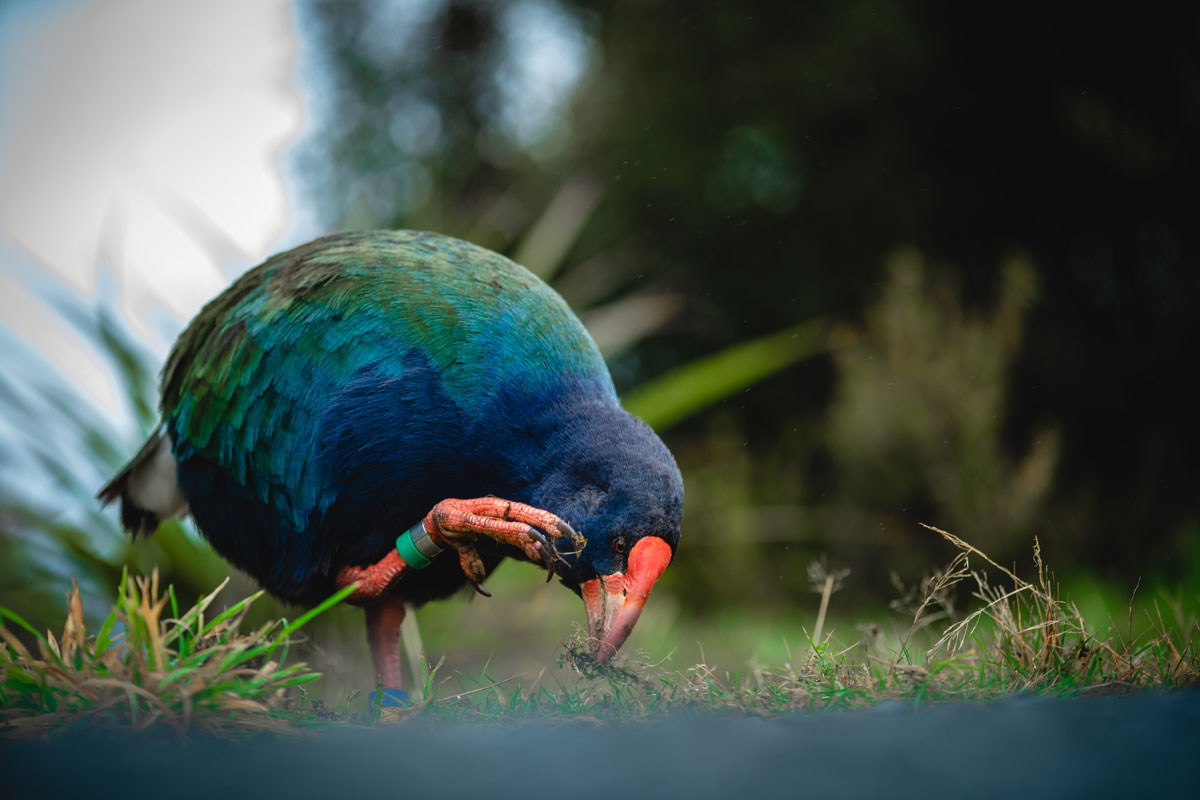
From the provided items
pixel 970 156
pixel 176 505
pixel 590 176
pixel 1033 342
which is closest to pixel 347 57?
pixel 590 176

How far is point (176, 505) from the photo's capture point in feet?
11.8

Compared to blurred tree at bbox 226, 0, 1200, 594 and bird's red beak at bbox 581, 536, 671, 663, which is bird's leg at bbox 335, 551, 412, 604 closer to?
bird's red beak at bbox 581, 536, 671, 663

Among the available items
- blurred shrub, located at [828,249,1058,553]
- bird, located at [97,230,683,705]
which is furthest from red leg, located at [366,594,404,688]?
blurred shrub, located at [828,249,1058,553]

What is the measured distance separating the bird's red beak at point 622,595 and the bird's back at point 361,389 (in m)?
0.43

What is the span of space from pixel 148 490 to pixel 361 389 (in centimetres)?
135

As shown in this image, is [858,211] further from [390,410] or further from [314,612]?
[314,612]

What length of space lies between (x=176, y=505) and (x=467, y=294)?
150cm

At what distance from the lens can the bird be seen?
8.52ft

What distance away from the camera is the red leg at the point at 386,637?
3.14 metres

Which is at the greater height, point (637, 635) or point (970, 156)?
point (970, 156)

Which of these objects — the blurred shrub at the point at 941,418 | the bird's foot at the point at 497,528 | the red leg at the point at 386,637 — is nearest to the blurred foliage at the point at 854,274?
the blurred shrub at the point at 941,418

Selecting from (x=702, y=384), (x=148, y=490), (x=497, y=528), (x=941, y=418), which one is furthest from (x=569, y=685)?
(x=941, y=418)

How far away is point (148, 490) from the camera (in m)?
3.64

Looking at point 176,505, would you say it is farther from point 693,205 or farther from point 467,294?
point 693,205
